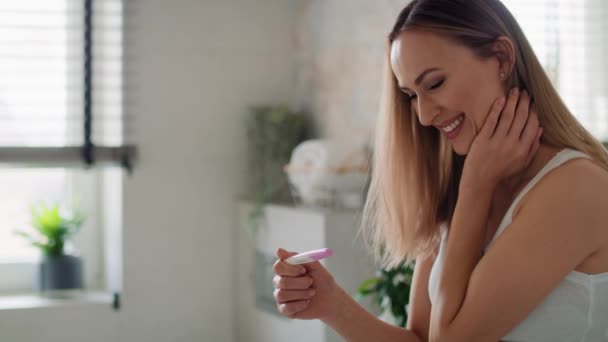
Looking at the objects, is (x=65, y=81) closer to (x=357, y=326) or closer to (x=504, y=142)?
(x=357, y=326)

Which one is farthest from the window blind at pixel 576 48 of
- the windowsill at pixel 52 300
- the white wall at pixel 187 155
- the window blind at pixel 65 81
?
the windowsill at pixel 52 300

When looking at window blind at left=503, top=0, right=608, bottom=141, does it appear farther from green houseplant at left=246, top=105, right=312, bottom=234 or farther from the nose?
green houseplant at left=246, top=105, right=312, bottom=234

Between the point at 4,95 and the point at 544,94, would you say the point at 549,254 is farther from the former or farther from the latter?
the point at 4,95

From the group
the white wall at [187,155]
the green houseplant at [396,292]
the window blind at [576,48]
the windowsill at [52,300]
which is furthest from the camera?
the white wall at [187,155]

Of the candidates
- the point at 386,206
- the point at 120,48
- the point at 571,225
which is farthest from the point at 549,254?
the point at 120,48

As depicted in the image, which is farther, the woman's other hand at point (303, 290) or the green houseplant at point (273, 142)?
the green houseplant at point (273, 142)

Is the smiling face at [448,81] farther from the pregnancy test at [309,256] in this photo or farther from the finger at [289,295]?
the finger at [289,295]

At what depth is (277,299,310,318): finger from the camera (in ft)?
4.18

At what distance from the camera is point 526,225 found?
1.05 m

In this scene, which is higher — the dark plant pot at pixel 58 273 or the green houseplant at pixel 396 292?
the green houseplant at pixel 396 292

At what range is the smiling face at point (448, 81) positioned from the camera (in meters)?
1.11

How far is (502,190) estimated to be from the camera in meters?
1.22

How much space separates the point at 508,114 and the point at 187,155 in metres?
2.00

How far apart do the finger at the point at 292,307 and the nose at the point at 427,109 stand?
1.24 feet
